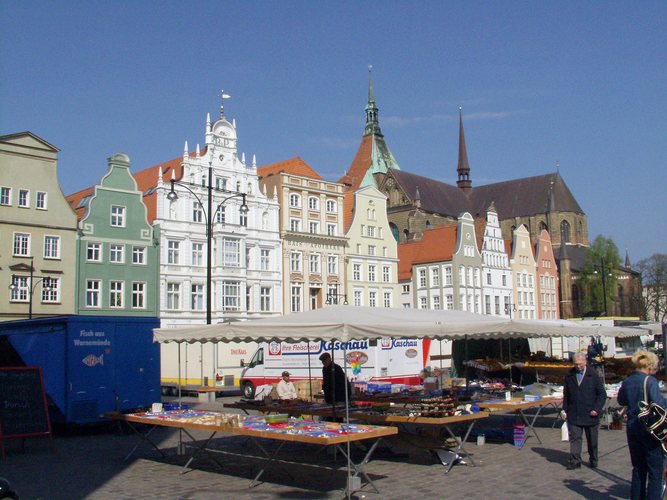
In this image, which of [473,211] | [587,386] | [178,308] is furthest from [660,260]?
[587,386]

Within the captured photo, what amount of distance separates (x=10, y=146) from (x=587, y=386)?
33085 millimetres

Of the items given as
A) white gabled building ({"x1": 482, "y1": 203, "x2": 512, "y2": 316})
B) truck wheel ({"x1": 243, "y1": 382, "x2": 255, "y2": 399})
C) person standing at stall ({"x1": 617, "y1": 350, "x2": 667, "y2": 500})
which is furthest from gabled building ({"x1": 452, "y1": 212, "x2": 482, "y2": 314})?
person standing at stall ({"x1": 617, "y1": 350, "x2": 667, "y2": 500})

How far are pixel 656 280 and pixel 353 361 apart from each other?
6727 cm

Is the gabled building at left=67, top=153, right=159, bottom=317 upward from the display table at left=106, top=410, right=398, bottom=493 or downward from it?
upward

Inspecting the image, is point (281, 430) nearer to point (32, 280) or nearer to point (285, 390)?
point (285, 390)

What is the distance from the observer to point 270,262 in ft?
155

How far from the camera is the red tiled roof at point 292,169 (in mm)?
51747

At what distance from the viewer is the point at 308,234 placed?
4959 cm

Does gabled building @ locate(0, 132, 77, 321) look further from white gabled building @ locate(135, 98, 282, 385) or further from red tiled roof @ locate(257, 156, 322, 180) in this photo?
red tiled roof @ locate(257, 156, 322, 180)

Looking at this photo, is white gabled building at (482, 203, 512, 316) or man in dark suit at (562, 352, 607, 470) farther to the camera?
white gabled building at (482, 203, 512, 316)

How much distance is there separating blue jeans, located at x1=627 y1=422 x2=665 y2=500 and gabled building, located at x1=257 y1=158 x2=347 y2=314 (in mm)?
40417

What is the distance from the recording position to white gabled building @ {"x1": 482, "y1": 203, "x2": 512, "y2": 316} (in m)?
65.9

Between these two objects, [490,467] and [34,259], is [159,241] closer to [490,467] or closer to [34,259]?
[34,259]

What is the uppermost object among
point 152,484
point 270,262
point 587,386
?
point 270,262
